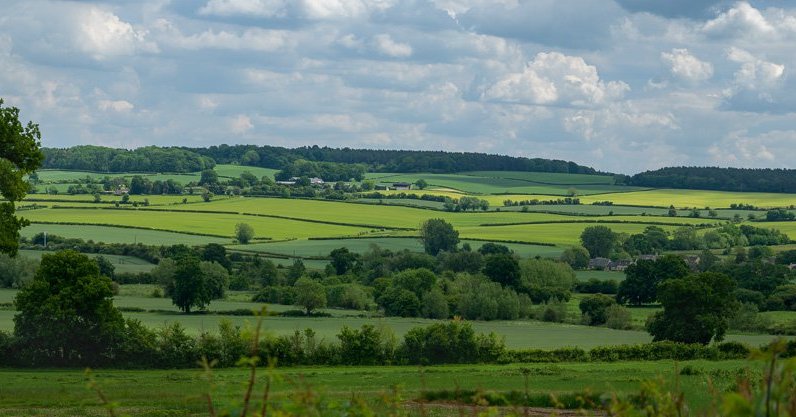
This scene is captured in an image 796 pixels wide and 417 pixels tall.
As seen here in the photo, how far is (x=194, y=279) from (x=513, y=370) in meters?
37.0

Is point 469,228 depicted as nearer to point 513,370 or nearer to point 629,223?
point 629,223

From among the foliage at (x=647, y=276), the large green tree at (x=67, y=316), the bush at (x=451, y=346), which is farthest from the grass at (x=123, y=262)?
the bush at (x=451, y=346)

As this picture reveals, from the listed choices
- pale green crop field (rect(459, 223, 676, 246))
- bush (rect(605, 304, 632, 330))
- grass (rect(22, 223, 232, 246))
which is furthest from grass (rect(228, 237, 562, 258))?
bush (rect(605, 304, 632, 330))

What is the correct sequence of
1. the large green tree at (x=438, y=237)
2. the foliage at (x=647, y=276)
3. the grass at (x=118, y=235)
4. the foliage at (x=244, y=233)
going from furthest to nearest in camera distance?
the large green tree at (x=438, y=237), the foliage at (x=244, y=233), the grass at (x=118, y=235), the foliage at (x=647, y=276)

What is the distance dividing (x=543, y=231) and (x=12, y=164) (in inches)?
5082

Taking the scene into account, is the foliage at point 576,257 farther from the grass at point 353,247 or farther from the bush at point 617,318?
the bush at point 617,318

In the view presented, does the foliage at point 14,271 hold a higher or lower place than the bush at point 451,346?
lower

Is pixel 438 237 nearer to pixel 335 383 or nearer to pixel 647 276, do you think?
pixel 647 276

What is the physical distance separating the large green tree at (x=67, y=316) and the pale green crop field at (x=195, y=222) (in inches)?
3426

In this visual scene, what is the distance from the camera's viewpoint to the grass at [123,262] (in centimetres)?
11166

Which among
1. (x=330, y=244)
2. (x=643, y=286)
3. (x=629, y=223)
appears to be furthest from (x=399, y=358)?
(x=629, y=223)

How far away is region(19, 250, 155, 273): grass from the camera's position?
4396 inches

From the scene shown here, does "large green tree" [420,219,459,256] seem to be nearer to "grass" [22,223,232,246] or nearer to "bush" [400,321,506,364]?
"grass" [22,223,232,246]

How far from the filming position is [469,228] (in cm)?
16438
